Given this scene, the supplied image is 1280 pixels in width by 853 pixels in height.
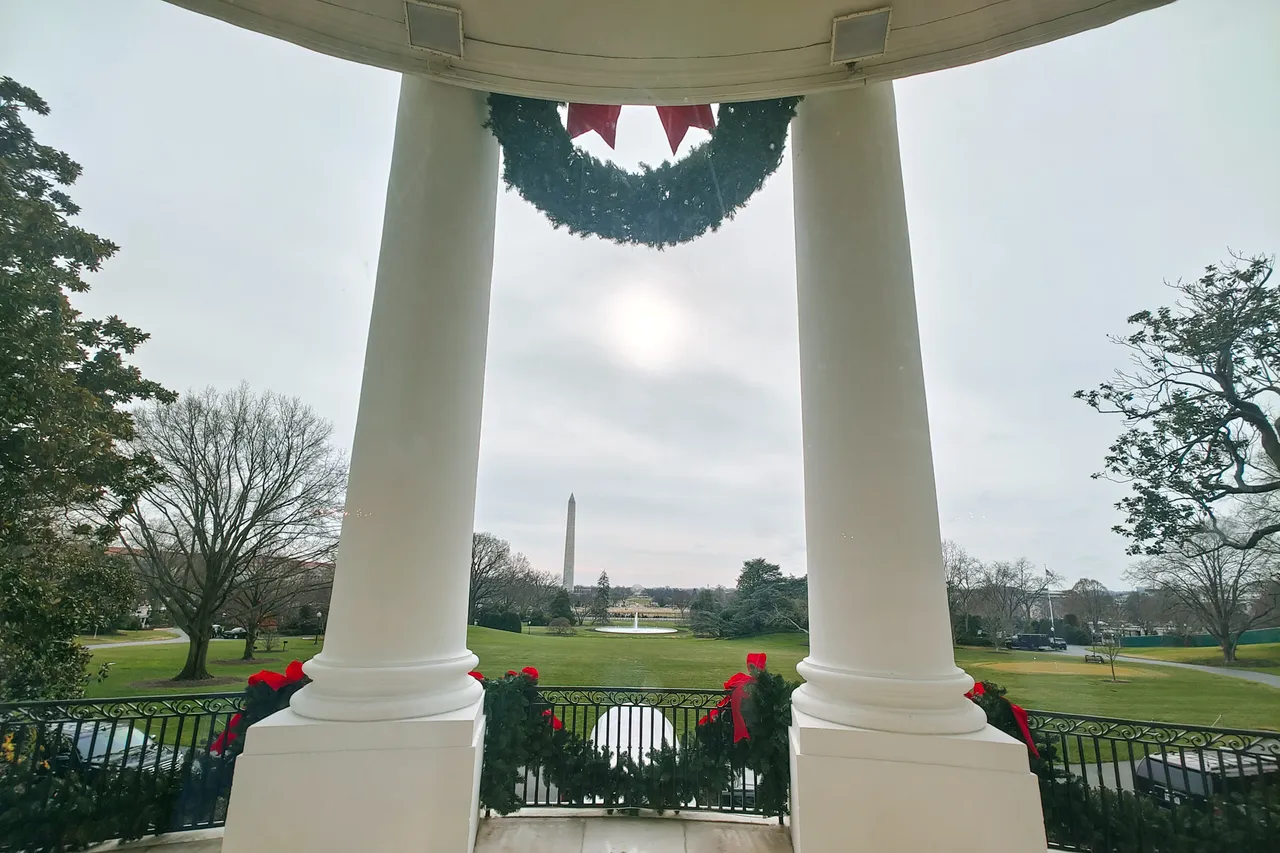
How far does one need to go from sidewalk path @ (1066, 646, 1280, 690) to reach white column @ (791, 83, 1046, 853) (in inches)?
99.6

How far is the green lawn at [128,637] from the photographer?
14.8ft

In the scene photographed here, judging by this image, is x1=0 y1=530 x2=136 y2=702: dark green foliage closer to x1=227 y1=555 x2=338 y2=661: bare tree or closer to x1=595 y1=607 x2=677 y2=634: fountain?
x1=227 y1=555 x2=338 y2=661: bare tree

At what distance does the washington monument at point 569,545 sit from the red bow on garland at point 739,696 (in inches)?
108

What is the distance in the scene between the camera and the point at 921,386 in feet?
10.2

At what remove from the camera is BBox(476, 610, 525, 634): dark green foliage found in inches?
217

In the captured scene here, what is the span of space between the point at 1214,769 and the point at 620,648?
444cm

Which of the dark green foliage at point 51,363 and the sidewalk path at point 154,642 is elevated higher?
the dark green foliage at point 51,363

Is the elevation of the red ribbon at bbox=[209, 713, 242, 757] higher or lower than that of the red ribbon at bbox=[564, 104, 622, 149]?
lower

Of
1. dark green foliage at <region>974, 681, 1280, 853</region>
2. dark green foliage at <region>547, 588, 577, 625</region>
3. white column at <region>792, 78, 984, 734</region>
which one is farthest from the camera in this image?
dark green foliage at <region>547, 588, 577, 625</region>

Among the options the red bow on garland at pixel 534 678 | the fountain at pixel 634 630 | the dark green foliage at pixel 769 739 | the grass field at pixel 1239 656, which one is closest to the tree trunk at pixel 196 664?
the red bow on garland at pixel 534 678

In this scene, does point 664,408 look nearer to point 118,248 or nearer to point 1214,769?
point 1214,769

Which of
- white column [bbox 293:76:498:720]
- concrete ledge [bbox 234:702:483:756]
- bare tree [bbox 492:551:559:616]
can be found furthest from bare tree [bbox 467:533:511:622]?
concrete ledge [bbox 234:702:483:756]

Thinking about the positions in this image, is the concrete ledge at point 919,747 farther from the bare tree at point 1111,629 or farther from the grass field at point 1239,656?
the grass field at point 1239,656

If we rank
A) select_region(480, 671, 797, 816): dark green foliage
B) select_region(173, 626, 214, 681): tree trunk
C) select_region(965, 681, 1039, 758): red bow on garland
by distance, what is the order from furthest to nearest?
1. select_region(173, 626, 214, 681): tree trunk
2. select_region(480, 671, 797, 816): dark green foliage
3. select_region(965, 681, 1039, 758): red bow on garland
